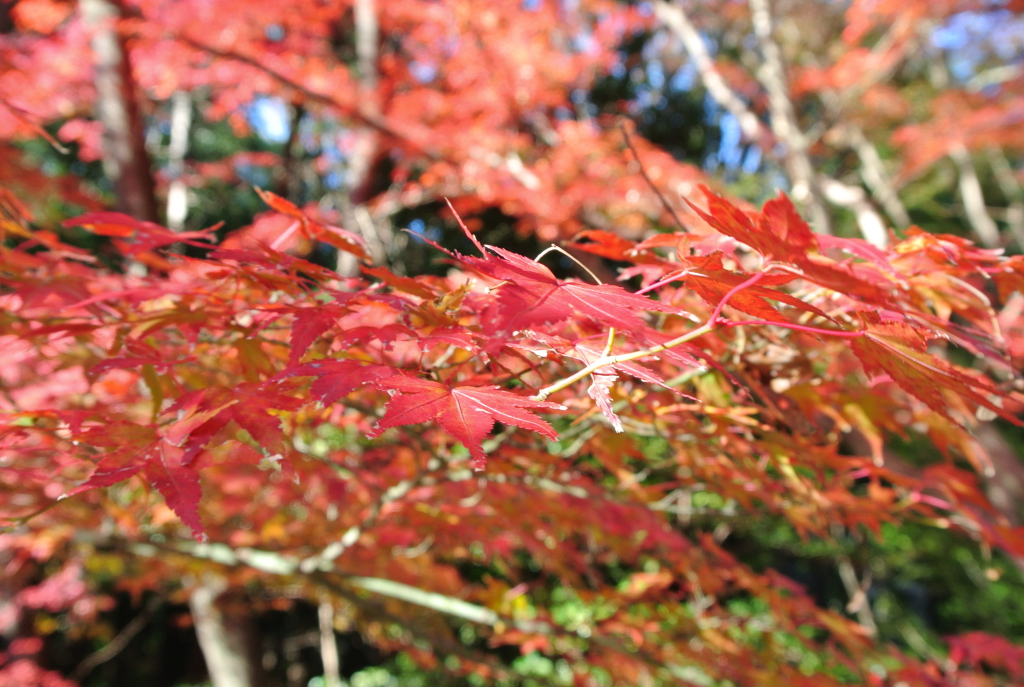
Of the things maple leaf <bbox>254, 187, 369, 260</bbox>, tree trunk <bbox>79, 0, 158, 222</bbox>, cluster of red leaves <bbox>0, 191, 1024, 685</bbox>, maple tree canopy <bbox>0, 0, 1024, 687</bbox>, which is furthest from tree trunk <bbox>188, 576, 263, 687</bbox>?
maple leaf <bbox>254, 187, 369, 260</bbox>

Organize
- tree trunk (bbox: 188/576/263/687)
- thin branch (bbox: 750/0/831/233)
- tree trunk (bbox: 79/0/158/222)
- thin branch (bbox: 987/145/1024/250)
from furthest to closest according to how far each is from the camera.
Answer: thin branch (bbox: 987/145/1024/250) → tree trunk (bbox: 188/576/263/687) → thin branch (bbox: 750/0/831/233) → tree trunk (bbox: 79/0/158/222)

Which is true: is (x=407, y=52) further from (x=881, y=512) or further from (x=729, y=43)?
(x=881, y=512)

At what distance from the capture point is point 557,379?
103 cm

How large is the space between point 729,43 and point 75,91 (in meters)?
8.57

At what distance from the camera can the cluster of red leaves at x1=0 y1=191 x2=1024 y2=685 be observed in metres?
0.57

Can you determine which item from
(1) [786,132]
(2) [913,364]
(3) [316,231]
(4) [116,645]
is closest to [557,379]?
(3) [316,231]

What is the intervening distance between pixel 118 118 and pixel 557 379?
380 cm

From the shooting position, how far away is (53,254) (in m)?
1.07

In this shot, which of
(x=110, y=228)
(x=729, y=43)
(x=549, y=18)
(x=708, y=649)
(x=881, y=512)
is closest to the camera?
(x=110, y=228)

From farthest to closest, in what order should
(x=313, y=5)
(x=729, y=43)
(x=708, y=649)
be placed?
(x=729, y=43), (x=313, y=5), (x=708, y=649)

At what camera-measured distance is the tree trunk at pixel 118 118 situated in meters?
3.46

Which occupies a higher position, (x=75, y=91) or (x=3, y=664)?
(x=75, y=91)

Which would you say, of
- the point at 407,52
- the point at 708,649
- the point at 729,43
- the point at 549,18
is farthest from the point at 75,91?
the point at 729,43

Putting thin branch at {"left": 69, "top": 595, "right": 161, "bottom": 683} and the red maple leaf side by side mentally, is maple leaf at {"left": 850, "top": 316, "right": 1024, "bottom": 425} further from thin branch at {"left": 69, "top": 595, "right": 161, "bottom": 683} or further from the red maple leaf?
thin branch at {"left": 69, "top": 595, "right": 161, "bottom": 683}
